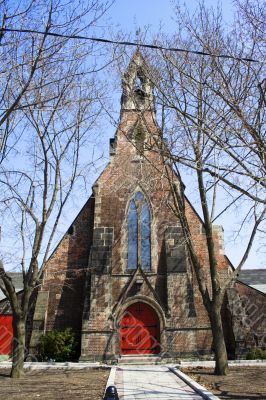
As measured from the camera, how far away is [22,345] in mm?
11039

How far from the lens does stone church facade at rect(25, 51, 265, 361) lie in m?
15.2

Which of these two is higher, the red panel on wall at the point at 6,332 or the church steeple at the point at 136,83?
the church steeple at the point at 136,83

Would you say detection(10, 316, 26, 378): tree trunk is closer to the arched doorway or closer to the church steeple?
the arched doorway

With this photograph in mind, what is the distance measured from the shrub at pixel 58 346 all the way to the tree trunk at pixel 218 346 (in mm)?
6637

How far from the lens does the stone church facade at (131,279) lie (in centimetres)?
1525

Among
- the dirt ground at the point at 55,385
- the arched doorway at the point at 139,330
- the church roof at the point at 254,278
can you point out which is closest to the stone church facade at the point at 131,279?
the arched doorway at the point at 139,330

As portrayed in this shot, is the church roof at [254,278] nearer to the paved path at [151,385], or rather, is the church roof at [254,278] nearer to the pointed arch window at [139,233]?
the pointed arch window at [139,233]

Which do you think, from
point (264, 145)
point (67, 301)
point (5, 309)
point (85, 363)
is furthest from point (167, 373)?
point (5, 309)

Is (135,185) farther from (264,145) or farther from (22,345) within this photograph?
(264,145)

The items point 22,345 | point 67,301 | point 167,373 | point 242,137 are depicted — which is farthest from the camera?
point 67,301

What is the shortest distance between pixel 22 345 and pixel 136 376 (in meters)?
3.57

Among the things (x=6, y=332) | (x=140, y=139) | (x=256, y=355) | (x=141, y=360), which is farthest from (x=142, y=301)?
(x=6, y=332)

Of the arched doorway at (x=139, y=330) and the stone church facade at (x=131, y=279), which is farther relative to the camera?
the arched doorway at (x=139, y=330)

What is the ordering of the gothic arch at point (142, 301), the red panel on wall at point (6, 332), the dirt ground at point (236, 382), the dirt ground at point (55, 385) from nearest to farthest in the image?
the dirt ground at point (236, 382)
the dirt ground at point (55, 385)
the gothic arch at point (142, 301)
the red panel on wall at point (6, 332)
